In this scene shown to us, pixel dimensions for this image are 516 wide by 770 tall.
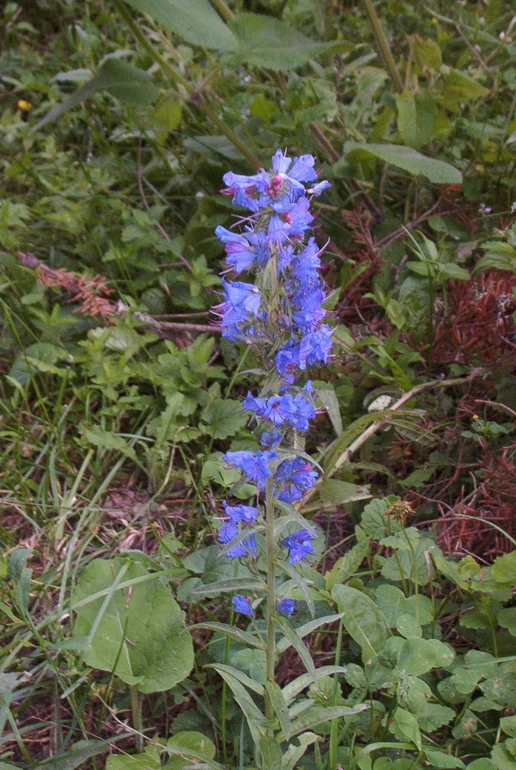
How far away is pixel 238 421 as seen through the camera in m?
2.32

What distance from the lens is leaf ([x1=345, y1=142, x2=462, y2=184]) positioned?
2.47m

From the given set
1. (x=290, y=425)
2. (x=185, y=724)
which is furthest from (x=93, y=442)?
(x=290, y=425)

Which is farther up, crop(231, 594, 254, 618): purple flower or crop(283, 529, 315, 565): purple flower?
crop(283, 529, 315, 565): purple flower

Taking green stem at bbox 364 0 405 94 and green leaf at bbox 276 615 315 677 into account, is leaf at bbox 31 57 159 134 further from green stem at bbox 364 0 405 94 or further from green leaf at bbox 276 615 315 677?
green leaf at bbox 276 615 315 677

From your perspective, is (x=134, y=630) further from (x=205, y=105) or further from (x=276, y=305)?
(x=205, y=105)

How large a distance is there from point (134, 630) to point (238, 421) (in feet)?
2.45

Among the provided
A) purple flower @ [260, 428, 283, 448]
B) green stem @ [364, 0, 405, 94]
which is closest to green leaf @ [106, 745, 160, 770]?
purple flower @ [260, 428, 283, 448]

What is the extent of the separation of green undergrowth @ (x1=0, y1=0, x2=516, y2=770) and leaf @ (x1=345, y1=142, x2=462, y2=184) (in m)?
0.01

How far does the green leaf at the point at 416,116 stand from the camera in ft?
8.73

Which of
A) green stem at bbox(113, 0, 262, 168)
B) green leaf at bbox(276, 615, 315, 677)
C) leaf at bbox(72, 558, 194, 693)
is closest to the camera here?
green leaf at bbox(276, 615, 315, 677)

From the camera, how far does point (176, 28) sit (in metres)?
2.29

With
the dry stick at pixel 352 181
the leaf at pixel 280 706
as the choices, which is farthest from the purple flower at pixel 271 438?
the dry stick at pixel 352 181

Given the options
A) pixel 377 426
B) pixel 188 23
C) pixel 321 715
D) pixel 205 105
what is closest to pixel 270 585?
pixel 321 715

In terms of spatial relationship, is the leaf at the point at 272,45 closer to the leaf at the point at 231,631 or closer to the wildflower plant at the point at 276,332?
the wildflower plant at the point at 276,332
